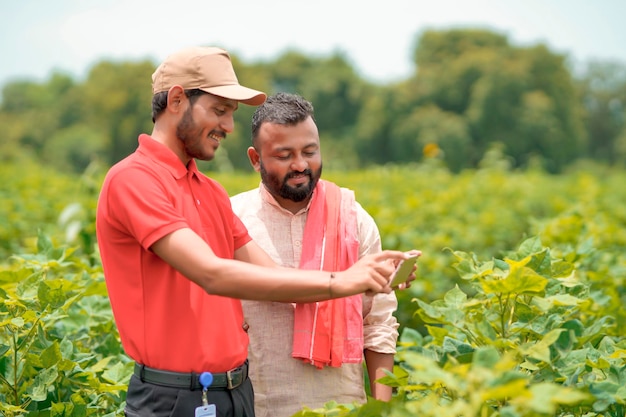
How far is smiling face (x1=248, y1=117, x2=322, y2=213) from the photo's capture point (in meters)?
2.96

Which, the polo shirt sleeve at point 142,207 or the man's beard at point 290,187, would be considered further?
the man's beard at point 290,187

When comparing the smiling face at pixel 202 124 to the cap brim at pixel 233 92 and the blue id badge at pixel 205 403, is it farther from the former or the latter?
the blue id badge at pixel 205 403

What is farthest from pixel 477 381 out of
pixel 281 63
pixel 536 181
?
pixel 281 63

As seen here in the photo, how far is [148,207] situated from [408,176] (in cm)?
1489

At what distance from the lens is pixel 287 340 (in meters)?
3.02

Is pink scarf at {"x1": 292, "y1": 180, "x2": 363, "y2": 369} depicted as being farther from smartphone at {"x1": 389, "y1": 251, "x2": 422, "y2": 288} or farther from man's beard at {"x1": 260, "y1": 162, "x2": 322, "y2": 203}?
smartphone at {"x1": 389, "y1": 251, "x2": 422, "y2": 288}

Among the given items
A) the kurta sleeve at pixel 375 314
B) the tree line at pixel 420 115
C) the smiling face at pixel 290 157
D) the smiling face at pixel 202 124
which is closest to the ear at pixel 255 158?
the smiling face at pixel 290 157

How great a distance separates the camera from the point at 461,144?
184 ft

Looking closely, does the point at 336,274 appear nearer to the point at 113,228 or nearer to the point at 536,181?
the point at 113,228

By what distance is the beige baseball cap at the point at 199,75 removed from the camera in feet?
8.37

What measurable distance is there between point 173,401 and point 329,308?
26.8 inches

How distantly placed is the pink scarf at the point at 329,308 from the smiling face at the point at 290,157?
4.5 inches

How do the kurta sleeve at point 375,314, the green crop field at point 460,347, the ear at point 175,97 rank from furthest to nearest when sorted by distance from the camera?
the kurta sleeve at point 375,314 < the ear at point 175,97 < the green crop field at point 460,347

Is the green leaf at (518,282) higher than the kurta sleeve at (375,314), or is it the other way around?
the green leaf at (518,282)
